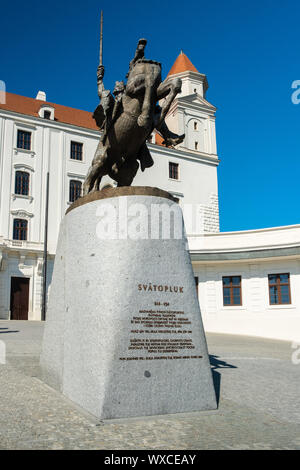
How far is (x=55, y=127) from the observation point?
35656 millimetres

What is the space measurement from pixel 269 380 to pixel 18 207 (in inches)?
1116

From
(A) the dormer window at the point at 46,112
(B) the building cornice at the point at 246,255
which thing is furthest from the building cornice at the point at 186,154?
(B) the building cornice at the point at 246,255

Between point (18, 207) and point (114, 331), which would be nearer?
point (114, 331)

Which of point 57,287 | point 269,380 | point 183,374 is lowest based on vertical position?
point 269,380

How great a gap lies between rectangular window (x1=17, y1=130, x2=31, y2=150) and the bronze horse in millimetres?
28756

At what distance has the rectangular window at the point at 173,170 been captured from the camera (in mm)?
40844

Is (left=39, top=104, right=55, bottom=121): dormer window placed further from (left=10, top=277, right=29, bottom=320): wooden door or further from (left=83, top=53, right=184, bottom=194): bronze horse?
(left=83, top=53, right=184, bottom=194): bronze horse

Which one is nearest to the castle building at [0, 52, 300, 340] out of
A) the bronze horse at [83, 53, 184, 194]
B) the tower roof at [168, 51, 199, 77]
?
the tower roof at [168, 51, 199, 77]

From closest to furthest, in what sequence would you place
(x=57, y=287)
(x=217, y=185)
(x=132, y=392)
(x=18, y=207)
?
(x=132, y=392)
(x=57, y=287)
(x=18, y=207)
(x=217, y=185)

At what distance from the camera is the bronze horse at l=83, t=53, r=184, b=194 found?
21.7 feet

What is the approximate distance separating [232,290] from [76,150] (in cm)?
1890

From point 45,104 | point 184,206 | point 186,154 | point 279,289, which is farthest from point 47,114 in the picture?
point 279,289

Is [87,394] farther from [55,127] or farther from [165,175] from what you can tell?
[165,175]
